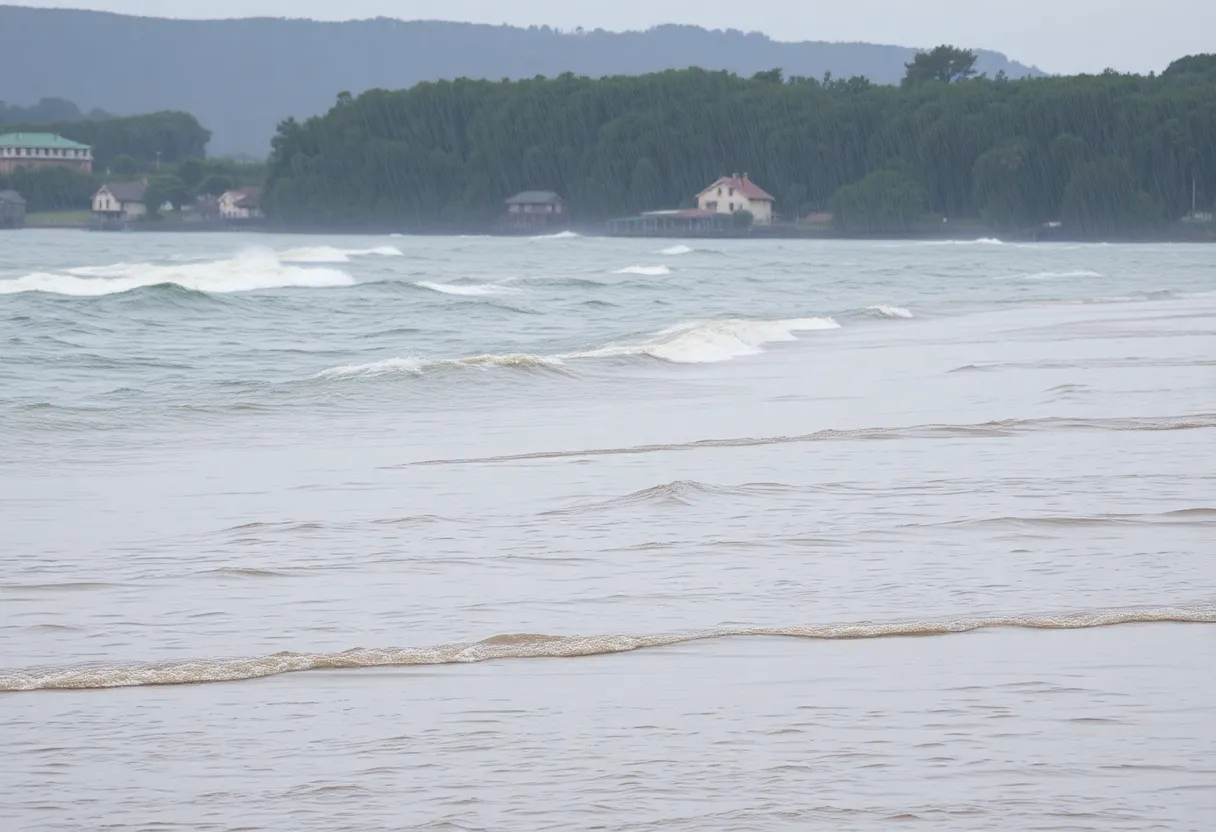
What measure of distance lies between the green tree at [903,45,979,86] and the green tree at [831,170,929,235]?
112 ft

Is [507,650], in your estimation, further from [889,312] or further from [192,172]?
[192,172]

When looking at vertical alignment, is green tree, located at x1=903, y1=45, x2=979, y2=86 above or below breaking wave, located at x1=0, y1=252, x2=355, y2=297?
above

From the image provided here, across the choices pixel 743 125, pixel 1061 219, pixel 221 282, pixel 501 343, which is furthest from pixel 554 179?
pixel 501 343

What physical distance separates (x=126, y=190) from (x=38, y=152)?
1502 inches

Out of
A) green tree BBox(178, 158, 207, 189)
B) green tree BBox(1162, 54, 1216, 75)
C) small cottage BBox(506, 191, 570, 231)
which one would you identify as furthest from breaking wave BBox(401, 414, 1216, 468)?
green tree BBox(178, 158, 207, 189)

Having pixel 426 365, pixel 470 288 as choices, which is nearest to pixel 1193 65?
pixel 470 288

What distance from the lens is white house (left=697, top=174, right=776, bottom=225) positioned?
137 metres

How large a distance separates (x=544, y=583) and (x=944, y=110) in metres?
133

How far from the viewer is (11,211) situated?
156 m

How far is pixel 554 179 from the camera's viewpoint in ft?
502

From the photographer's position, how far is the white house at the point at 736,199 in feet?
449

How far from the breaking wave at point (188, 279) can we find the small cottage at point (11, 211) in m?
110

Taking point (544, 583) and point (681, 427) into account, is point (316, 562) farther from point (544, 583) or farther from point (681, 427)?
point (681, 427)

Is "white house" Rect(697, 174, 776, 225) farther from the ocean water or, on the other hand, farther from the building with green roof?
the ocean water
